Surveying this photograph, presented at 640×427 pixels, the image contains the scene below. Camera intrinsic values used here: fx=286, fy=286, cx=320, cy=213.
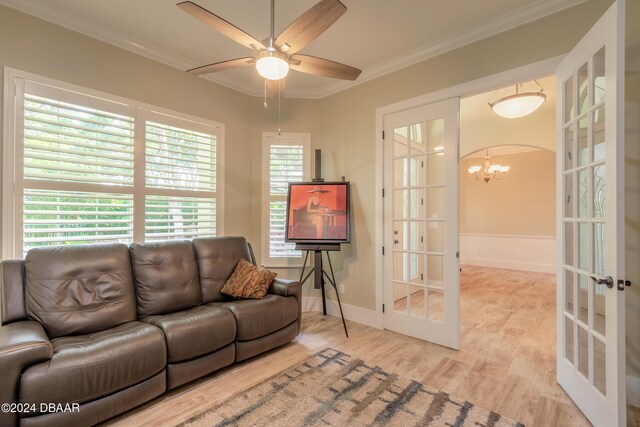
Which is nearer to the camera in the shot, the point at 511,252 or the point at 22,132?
the point at 22,132

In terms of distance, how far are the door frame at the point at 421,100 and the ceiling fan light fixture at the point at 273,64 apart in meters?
1.66

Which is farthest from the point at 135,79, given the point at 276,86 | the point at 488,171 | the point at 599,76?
the point at 488,171

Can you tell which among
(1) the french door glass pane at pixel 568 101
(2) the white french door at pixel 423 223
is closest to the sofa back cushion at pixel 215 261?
(2) the white french door at pixel 423 223

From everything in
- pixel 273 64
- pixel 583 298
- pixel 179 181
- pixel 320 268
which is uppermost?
pixel 273 64

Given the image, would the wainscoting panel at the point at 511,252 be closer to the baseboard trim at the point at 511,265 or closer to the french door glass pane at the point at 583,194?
the baseboard trim at the point at 511,265

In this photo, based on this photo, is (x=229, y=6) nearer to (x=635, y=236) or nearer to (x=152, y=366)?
(x=152, y=366)

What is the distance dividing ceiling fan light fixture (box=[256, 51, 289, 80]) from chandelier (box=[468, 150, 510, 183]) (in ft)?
20.8

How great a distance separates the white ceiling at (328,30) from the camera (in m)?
2.36

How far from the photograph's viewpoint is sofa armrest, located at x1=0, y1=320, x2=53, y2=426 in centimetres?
144

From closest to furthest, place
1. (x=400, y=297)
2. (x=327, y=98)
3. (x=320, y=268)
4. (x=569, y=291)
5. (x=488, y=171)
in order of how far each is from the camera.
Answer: (x=569, y=291)
(x=400, y=297)
(x=320, y=268)
(x=327, y=98)
(x=488, y=171)

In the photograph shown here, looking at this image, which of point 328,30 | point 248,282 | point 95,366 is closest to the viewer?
point 95,366

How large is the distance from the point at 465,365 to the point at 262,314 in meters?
1.86

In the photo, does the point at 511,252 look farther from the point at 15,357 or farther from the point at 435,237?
the point at 15,357

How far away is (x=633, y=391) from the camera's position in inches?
78.5
